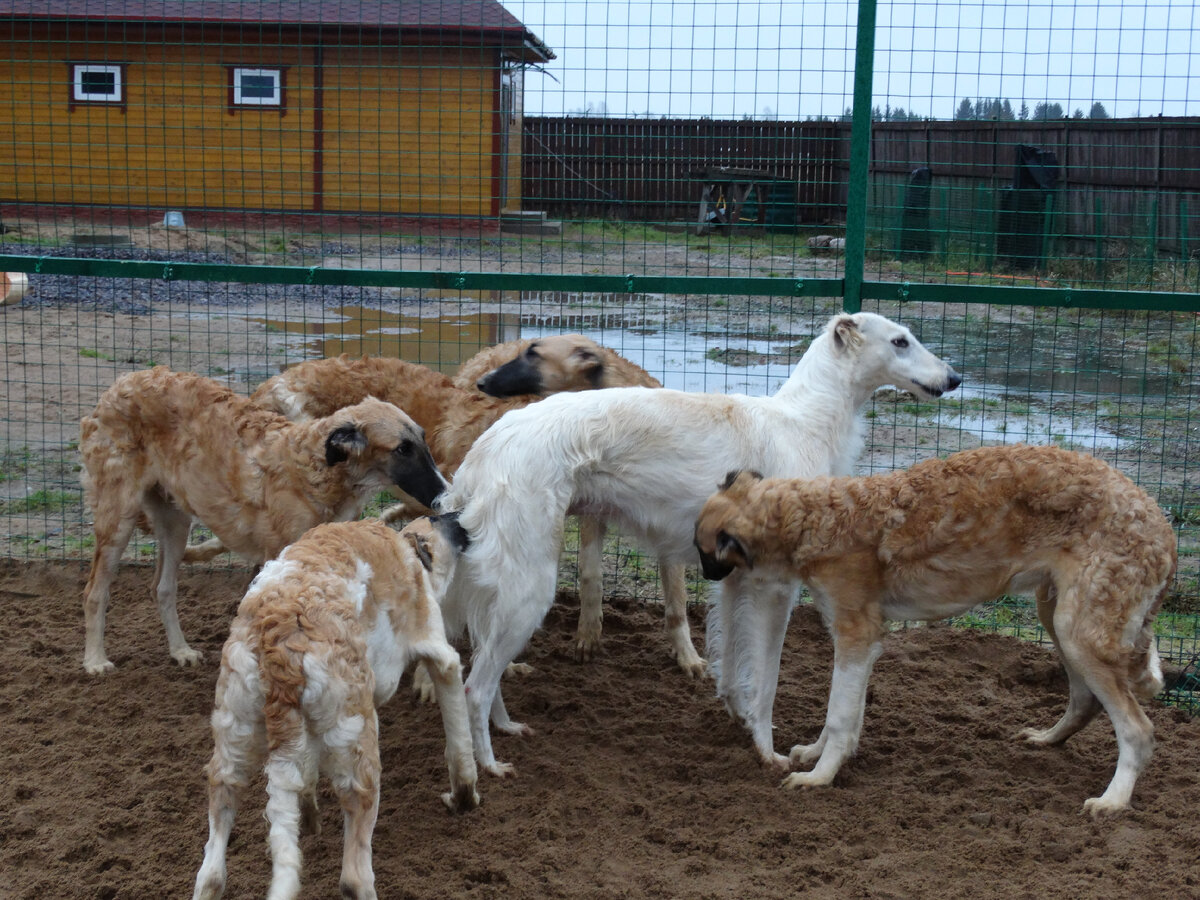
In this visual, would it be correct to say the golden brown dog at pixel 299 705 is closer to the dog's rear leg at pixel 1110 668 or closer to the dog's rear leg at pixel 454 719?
the dog's rear leg at pixel 454 719

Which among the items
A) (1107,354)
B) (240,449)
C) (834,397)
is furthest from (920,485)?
(1107,354)

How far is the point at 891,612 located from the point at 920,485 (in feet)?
1.84

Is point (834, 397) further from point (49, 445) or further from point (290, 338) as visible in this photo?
point (290, 338)

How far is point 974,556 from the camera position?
4891 millimetres

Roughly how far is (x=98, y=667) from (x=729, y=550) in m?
3.32

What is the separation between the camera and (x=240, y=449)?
5859 millimetres

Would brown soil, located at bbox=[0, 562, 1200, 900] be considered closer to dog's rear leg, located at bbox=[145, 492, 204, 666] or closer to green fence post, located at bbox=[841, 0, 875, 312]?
dog's rear leg, located at bbox=[145, 492, 204, 666]

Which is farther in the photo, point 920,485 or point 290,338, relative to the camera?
point 290,338

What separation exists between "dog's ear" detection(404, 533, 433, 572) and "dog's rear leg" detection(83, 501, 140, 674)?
2135 millimetres

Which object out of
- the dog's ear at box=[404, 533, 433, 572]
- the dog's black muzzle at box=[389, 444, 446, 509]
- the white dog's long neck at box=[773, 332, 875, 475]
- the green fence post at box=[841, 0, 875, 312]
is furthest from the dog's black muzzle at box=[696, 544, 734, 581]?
the green fence post at box=[841, 0, 875, 312]

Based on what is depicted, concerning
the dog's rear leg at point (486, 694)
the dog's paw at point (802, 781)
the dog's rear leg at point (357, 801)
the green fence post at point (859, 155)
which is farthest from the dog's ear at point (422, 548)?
the green fence post at point (859, 155)

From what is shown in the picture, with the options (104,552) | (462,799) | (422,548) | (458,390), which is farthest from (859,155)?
(104,552)

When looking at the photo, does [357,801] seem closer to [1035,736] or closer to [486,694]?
[486,694]

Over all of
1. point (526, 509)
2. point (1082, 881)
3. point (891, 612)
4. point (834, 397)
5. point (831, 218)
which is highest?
point (831, 218)
